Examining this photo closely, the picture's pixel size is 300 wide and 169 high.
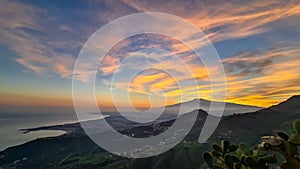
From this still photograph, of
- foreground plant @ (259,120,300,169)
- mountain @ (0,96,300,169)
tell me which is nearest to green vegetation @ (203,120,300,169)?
foreground plant @ (259,120,300,169)

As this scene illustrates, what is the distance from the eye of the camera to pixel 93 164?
72.1 meters

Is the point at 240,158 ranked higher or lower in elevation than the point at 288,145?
lower

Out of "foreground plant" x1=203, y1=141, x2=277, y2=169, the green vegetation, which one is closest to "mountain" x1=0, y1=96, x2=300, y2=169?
"foreground plant" x1=203, y1=141, x2=277, y2=169

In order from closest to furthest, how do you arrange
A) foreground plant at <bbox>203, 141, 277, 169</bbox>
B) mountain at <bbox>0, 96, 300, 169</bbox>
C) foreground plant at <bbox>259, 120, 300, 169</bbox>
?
foreground plant at <bbox>259, 120, 300, 169</bbox> → foreground plant at <bbox>203, 141, 277, 169</bbox> → mountain at <bbox>0, 96, 300, 169</bbox>

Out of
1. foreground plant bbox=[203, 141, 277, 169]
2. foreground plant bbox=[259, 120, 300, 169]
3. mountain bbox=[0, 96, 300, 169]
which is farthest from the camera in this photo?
mountain bbox=[0, 96, 300, 169]

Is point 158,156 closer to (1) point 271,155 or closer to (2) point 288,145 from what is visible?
(1) point 271,155

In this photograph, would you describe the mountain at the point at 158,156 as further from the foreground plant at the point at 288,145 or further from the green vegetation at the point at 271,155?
the foreground plant at the point at 288,145

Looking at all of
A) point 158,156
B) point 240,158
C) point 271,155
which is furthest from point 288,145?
point 158,156

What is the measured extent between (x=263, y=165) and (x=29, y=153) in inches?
4523

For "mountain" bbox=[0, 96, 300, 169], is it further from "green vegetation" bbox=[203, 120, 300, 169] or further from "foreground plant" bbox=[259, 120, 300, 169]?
"foreground plant" bbox=[259, 120, 300, 169]

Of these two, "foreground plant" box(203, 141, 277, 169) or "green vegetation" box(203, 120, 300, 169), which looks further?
"foreground plant" box(203, 141, 277, 169)

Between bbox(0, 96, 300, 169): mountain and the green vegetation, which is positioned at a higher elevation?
the green vegetation

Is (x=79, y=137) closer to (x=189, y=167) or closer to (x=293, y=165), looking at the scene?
(x=189, y=167)

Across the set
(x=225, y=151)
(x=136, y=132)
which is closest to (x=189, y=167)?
(x=225, y=151)
